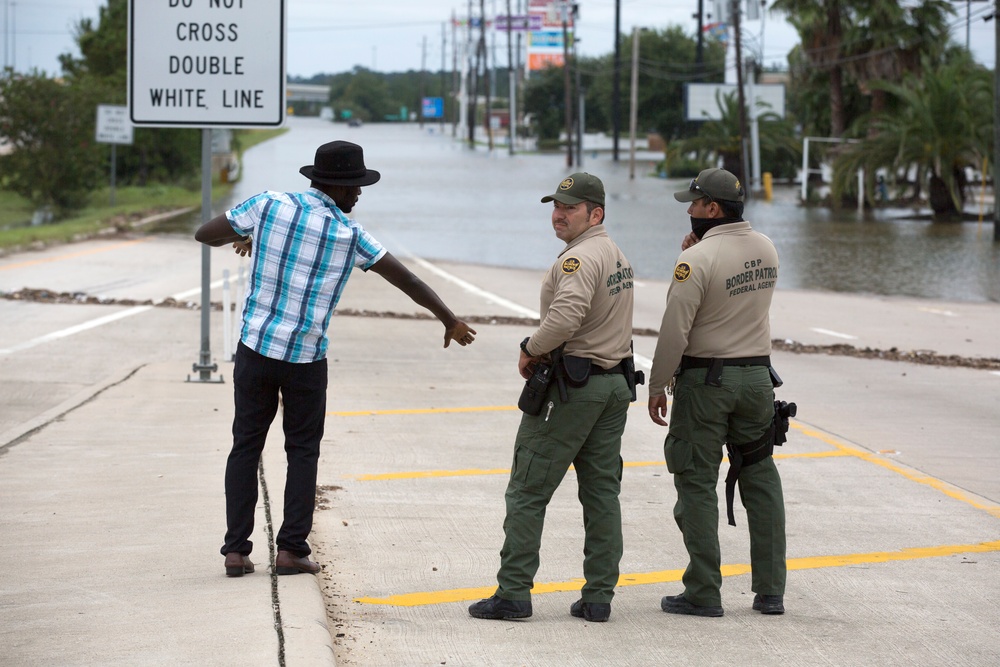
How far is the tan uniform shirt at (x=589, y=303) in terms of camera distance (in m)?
4.81

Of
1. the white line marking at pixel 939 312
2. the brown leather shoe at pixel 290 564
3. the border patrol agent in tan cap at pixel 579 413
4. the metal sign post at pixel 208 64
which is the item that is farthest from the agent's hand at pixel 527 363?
the white line marking at pixel 939 312

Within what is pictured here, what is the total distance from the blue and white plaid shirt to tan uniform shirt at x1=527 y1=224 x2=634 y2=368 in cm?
86

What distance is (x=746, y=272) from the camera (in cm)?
511

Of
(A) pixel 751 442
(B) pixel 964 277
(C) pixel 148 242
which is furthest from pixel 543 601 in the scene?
(C) pixel 148 242

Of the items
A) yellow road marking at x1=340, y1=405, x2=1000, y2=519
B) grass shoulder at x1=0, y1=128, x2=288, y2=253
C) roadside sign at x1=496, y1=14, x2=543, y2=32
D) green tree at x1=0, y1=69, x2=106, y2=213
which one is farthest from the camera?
roadside sign at x1=496, y1=14, x2=543, y2=32

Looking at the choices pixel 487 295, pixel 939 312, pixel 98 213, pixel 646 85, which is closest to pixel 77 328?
pixel 487 295

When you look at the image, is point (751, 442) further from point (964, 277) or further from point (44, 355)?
point (964, 277)

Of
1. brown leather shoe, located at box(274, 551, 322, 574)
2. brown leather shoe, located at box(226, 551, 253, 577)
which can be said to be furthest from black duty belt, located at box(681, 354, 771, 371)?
brown leather shoe, located at box(226, 551, 253, 577)

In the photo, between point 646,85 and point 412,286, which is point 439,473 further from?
point 646,85

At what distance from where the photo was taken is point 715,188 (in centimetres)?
511

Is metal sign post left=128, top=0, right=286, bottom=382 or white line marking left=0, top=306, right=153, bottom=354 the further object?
white line marking left=0, top=306, right=153, bottom=354

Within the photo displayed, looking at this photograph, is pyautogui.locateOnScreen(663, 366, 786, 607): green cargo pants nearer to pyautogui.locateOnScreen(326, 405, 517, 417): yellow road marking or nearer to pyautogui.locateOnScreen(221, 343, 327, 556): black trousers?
pyautogui.locateOnScreen(221, 343, 327, 556): black trousers

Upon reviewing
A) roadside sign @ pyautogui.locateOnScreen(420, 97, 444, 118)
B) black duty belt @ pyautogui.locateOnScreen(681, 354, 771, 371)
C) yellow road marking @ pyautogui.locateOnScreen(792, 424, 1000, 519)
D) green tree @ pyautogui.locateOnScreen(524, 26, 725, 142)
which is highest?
roadside sign @ pyautogui.locateOnScreen(420, 97, 444, 118)

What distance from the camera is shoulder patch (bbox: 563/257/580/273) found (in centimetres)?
485
